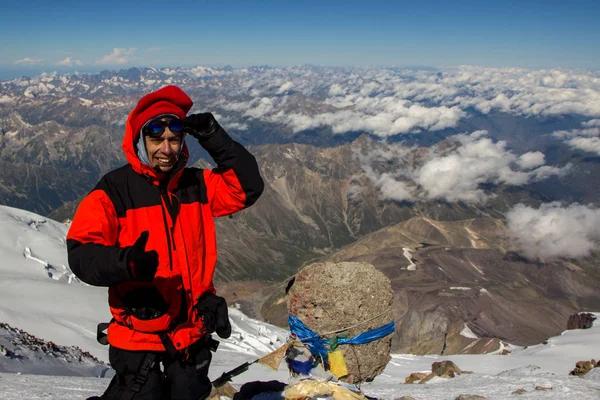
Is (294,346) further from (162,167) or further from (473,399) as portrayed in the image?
(473,399)

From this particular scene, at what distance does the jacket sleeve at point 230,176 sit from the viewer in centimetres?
645

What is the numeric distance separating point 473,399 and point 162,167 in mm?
12813

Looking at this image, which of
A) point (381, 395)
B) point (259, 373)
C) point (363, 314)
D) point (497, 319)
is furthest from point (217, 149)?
point (497, 319)

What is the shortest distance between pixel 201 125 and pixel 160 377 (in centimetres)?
405

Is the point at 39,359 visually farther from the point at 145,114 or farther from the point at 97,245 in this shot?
the point at 145,114

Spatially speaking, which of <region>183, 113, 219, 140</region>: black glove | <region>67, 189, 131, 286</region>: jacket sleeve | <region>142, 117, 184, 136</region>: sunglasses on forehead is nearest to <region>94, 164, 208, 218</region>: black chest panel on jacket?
<region>67, 189, 131, 286</region>: jacket sleeve

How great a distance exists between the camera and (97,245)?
5.09 meters

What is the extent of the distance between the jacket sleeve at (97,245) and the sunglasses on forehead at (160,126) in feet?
3.73

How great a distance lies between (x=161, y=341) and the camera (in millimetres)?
5836

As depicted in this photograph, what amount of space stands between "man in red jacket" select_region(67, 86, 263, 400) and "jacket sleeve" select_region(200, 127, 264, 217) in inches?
0.7

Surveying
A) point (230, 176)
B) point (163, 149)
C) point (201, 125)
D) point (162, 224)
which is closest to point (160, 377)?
point (162, 224)

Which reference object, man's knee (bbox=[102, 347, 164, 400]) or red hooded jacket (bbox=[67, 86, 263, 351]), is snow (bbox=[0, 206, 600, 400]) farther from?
red hooded jacket (bbox=[67, 86, 263, 351])

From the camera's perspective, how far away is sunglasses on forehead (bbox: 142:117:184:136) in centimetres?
595

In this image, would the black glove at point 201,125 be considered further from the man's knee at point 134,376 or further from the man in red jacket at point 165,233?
the man's knee at point 134,376
